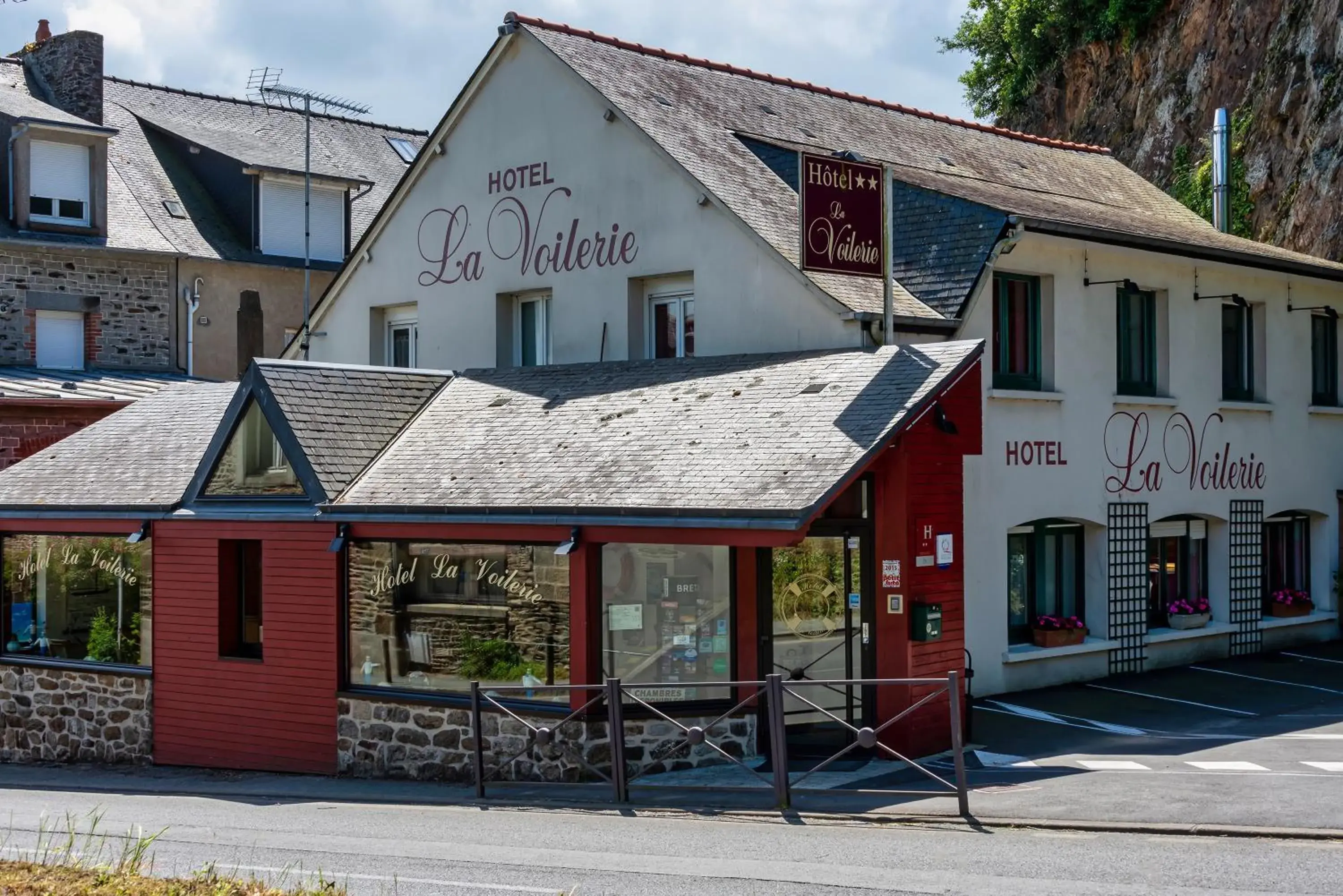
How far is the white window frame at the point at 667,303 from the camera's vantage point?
19.2m

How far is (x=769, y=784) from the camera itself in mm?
13008

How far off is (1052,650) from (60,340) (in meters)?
18.3

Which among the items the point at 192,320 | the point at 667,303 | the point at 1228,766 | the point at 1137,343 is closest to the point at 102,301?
the point at 192,320

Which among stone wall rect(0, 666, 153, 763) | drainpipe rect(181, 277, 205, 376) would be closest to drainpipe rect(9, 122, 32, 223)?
drainpipe rect(181, 277, 205, 376)

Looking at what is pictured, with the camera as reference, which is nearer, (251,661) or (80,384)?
(251,661)

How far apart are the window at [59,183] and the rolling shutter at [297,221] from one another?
354cm

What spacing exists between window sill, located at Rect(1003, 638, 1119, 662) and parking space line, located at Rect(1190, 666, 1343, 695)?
1.72m

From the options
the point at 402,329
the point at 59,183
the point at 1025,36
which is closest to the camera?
the point at 402,329

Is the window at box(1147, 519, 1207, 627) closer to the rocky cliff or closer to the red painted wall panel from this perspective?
the rocky cliff

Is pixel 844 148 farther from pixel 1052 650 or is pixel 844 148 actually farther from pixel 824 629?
pixel 824 629

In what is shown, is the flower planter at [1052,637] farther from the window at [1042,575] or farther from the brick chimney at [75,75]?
the brick chimney at [75,75]

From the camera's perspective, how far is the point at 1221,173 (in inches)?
1117

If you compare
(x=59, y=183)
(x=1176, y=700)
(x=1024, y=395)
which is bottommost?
(x=1176, y=700)

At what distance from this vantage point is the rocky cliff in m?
30.6
